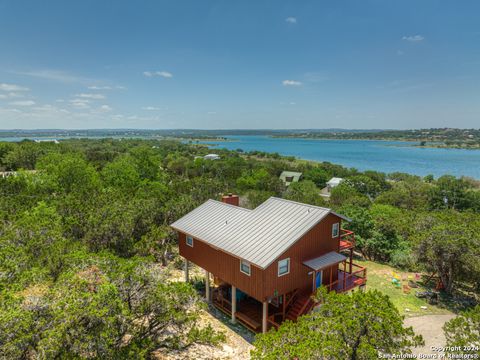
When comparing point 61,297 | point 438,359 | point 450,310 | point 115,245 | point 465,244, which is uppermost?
point 61,297

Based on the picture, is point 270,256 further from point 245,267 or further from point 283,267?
point 245,267

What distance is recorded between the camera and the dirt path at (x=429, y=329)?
1424 cm

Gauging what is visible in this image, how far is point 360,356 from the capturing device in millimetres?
7855

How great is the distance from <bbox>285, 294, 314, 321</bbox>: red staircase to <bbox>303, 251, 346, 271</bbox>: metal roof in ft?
5.96

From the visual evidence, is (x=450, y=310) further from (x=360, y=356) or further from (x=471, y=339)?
(x=360, y=356)

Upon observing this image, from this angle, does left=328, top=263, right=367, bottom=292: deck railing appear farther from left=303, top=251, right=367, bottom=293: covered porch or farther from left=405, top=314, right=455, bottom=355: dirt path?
left=405, top=314, right=455, bottom=355: dirt path

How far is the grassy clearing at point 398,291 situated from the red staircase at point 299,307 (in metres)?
7.16

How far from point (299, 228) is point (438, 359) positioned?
25.6ft

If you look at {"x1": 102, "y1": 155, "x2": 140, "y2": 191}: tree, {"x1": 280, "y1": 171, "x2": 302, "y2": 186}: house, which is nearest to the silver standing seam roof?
{"x1": 102, "y1": 155, "x2": 140, "y2": 191}: tree

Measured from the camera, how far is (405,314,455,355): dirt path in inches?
561

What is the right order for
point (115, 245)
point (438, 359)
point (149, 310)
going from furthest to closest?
point (115, 245)
point (438, 359)
point (149, 310)

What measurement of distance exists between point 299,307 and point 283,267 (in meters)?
2.55

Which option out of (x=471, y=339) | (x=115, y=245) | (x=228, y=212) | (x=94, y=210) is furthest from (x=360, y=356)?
(x=94, y=210)

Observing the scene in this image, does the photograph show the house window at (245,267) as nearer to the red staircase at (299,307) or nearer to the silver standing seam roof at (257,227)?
the silver standing seam roof at (257,227)
